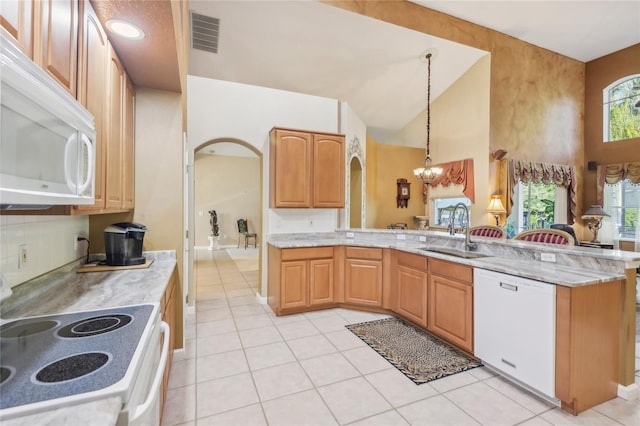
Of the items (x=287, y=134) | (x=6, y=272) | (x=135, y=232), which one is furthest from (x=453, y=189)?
(x=6, y=272)

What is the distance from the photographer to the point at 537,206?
22.2 ft

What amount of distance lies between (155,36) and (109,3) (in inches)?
11.0

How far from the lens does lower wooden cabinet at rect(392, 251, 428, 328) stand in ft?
10.0

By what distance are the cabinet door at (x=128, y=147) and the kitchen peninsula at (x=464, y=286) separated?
5.64ft

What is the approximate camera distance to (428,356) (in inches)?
103

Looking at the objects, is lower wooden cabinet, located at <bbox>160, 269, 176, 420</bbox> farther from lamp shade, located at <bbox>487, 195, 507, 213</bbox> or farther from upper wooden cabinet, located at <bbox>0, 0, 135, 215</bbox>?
lamp shade, located at <bbox>487, 195, 507, 213</bbox>

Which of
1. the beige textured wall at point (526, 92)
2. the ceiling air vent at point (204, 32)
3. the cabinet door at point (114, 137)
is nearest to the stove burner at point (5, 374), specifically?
the cabinet door at point (114, 137)

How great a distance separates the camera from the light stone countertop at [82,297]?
2.22ft

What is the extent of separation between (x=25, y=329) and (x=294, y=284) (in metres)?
2.65

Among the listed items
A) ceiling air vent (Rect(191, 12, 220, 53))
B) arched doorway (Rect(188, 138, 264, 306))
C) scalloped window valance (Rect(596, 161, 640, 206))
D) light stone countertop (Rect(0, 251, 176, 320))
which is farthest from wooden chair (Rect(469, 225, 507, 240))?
arched doorway (Rect(188, 138, 264, 306))

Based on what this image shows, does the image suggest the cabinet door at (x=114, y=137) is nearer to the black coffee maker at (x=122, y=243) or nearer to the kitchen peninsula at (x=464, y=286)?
the black coffee maker at (x=122, y=243)

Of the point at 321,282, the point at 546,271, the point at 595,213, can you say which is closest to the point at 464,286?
the point at 546,271

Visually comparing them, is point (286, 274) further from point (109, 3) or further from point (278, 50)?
point (278, 50)

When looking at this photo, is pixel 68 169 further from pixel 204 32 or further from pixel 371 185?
pixel 371 185
